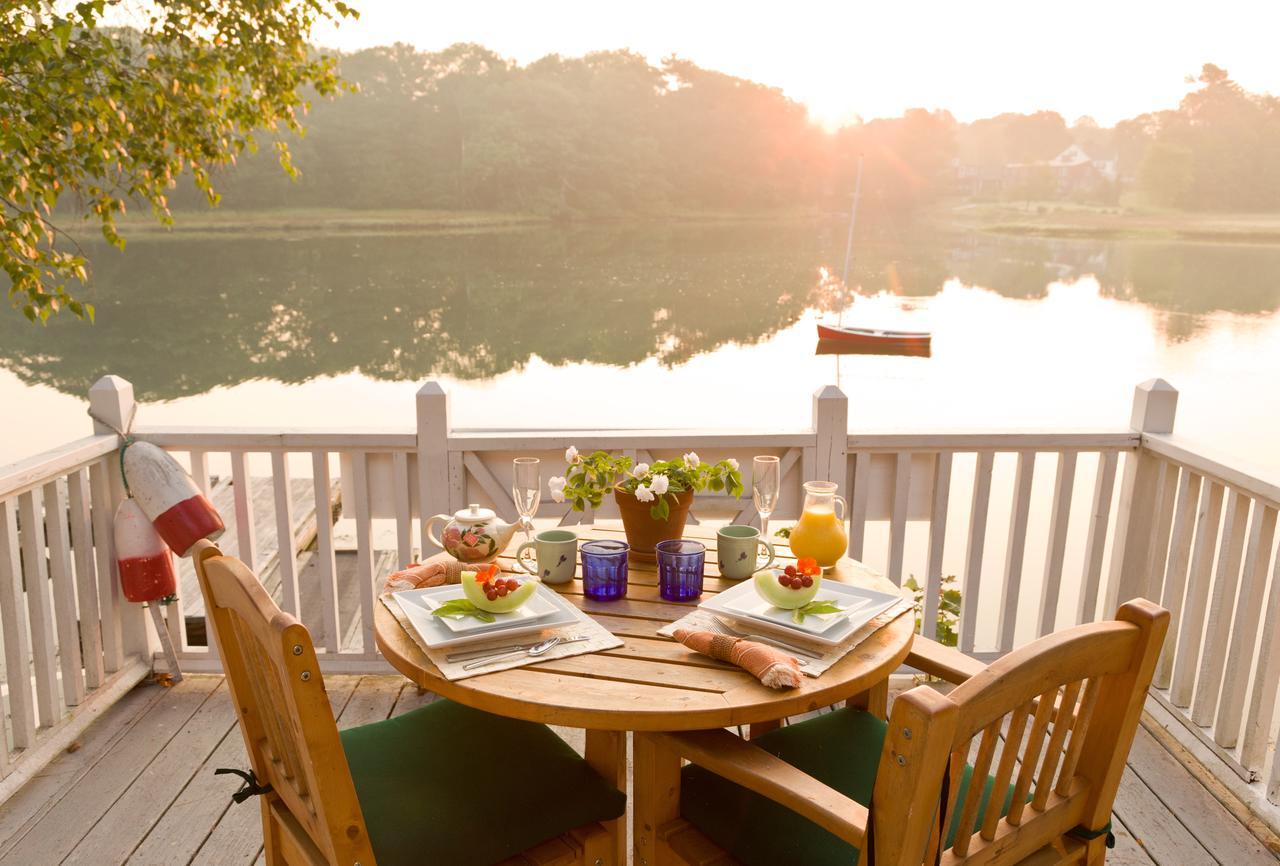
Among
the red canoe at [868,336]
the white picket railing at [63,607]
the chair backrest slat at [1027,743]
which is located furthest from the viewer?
the red canoe at [868,336]

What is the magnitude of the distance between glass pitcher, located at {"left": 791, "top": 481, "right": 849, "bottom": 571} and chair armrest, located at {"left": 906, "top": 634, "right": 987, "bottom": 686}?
0.25 metres

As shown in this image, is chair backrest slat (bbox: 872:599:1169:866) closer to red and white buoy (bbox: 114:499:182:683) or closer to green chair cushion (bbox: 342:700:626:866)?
green chair cushion (bbox: 342:700:626:866)

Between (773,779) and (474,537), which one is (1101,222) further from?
(773,779)

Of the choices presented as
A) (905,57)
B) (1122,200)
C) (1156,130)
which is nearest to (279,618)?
(1156,130)

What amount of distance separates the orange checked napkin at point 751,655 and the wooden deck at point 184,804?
1.25 m

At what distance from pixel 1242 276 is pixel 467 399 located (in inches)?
331

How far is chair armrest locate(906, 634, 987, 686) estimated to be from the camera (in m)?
1.56

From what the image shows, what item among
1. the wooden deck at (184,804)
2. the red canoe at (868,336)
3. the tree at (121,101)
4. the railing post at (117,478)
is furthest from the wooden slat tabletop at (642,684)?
the red canoe at (868,336)

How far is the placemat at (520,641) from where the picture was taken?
1394mm

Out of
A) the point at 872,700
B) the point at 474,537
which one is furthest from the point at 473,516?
the point at 872,700

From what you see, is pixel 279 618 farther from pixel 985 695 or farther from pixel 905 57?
pixel 905 57

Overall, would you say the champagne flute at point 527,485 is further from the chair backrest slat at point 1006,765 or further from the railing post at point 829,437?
the railing post at point 829,437

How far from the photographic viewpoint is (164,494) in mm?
2545

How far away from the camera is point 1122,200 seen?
23.4 ft
